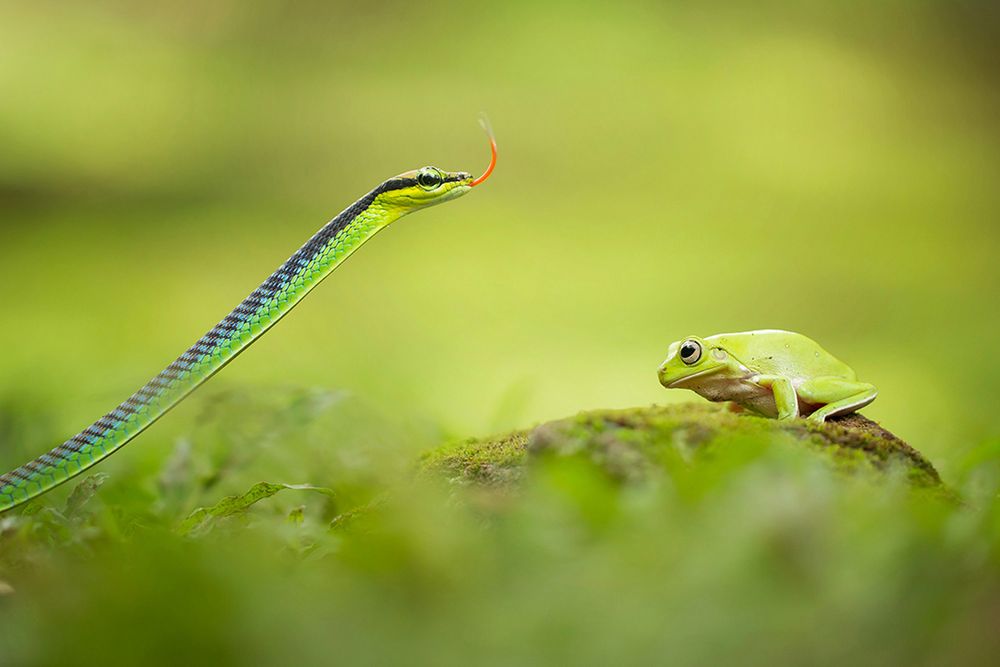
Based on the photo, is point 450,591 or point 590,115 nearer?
point 450,591

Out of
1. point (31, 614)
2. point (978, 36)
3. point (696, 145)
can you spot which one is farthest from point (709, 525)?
point (978, 36)

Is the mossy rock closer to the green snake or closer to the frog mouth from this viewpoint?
the frog mouth

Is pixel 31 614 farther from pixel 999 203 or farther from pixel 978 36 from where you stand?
pixel 978 36

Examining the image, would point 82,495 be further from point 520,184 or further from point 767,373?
point 520,184

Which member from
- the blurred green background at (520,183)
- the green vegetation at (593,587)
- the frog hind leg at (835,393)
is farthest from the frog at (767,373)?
the blurred green background at (520,183)

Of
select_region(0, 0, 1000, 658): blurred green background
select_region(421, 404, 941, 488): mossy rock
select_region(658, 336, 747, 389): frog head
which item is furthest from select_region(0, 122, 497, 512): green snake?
select_region(0, 0, 1000, 658): blurred green background

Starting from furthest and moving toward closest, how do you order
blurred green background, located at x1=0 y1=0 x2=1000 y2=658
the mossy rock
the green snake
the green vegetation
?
1. blurred green background, located at x1=0 y1=0 x2=1000 y2=658
2. the green snake
3. the mossy rock
4. the green vegetation
